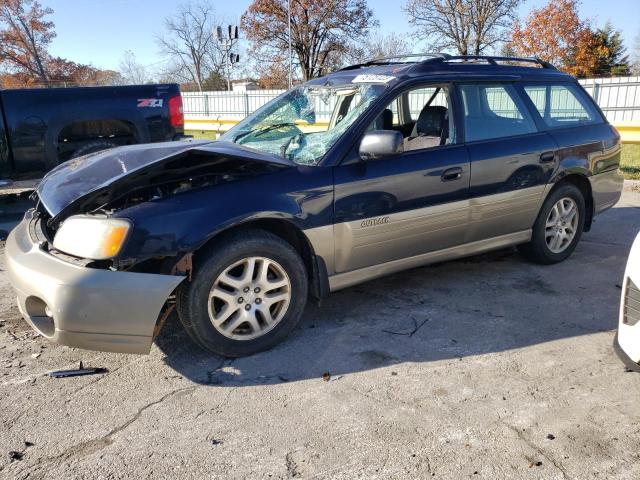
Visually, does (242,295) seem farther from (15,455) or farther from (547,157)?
(547,157)

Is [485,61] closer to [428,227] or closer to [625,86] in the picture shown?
[428,227]

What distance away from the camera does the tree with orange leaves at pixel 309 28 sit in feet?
127

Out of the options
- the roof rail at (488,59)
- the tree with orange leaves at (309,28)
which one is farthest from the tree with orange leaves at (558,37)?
the roof rail at (488,59)

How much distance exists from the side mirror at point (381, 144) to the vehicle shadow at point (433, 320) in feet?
4.06

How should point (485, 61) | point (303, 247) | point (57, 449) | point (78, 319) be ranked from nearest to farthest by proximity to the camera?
1. point (57, 449)
2. point (78, 319)
3. point (303, 247)
4. point (485, 61)

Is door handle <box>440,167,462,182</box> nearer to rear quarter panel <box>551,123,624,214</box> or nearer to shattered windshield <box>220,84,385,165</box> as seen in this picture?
shattered windshield <box>220,84,385,165</box>

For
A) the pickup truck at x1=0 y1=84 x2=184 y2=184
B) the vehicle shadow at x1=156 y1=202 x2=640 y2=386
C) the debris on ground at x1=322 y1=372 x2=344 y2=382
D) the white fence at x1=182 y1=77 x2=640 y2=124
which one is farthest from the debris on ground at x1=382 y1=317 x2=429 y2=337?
the white fence at x1=182 y1=77 x2=640 y2=124

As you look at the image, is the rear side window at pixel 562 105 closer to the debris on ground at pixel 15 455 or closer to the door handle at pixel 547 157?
the door handle at pixel 547 157

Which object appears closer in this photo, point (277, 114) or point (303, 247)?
point (303, 247)

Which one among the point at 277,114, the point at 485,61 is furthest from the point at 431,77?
the point at 277,114

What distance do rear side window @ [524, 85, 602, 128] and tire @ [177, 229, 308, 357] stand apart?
2.90m

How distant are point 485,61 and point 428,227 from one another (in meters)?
1.88

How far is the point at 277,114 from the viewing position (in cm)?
452

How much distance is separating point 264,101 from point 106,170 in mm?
20669
